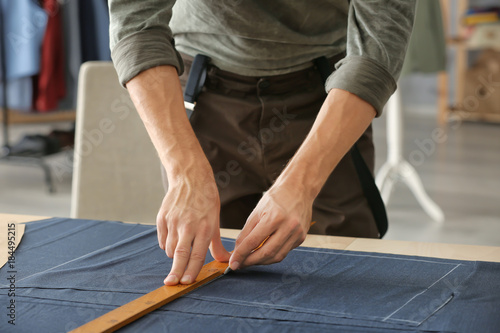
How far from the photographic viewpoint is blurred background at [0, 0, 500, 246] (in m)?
1.45

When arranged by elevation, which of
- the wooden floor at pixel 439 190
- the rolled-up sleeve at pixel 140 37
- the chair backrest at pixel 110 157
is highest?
the rolled-up sleeve at pixel 140 37

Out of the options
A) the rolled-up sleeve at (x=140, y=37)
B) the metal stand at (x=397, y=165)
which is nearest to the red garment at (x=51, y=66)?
the metal stand at (x=397, y=165)

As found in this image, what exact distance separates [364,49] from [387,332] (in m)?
0.46

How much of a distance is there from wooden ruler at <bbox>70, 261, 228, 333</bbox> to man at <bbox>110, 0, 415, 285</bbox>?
17mm

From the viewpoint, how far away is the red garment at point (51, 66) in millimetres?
3371

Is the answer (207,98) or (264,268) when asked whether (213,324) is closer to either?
(264,268)

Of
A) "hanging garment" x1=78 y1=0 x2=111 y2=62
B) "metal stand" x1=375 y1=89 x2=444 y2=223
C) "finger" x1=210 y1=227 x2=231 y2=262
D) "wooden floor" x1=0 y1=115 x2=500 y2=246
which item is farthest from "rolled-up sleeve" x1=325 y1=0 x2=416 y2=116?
"hanging garment" x1=78 y1=0 x2=111 y2=62

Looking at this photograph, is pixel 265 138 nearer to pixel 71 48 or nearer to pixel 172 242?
pixel 172 242

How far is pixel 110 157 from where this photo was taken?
142 cm

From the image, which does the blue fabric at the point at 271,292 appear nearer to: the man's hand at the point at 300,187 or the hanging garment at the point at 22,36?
the man's hand at the point at 300,187

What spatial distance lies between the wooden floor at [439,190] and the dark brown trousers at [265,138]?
1578 mm

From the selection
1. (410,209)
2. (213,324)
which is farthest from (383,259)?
(410,209)

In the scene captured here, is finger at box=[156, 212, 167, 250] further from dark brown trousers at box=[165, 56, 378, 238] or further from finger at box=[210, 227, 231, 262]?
dark brown trousers at box=[165, 56, 378, 238]

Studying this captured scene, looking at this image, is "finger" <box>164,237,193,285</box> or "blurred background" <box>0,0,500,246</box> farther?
"blurred background" <box>0,0,500,246</box>
